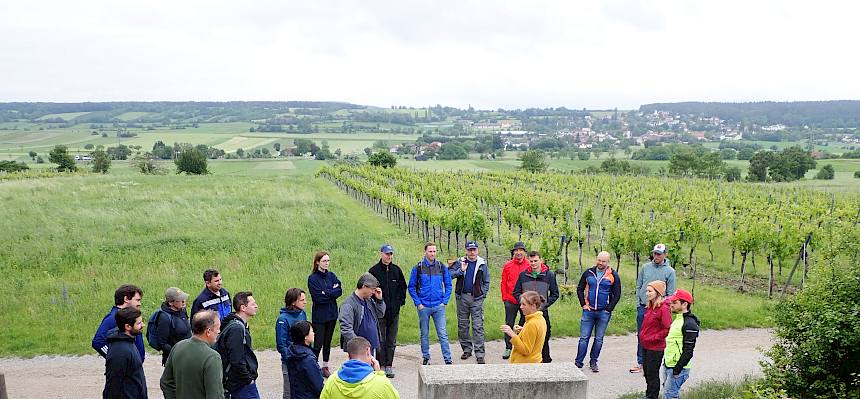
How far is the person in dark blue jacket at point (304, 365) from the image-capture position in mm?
4988

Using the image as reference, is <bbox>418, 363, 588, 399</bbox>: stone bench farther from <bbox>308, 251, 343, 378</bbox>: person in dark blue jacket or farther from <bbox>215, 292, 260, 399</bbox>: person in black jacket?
<bbox>308, 251, 343, 378</bbox>: person in dark blue jacket

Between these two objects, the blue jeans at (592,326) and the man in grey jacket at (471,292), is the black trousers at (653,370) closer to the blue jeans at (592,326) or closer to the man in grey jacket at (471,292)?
the blue jeans at (592,326)

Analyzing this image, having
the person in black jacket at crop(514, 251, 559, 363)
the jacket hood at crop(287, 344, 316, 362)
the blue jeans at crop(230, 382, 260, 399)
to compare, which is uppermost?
the jacket hood at crop(287, 344, 316, 362)

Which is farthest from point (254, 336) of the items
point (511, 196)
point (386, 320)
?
point (511, 196)

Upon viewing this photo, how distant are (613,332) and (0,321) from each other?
10193 millimetres

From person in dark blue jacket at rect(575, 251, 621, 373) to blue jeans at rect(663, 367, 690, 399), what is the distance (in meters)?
1.53

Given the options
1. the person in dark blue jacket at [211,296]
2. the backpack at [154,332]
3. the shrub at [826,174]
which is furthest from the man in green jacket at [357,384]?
the shrub at [826,174]

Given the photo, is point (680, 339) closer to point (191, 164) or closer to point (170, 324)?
point (170, 324)

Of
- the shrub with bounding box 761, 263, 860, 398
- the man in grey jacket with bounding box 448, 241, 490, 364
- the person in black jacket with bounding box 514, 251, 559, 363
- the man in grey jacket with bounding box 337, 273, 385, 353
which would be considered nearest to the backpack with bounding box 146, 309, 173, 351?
the man in grey jacket with bounding box 337, 273, 385, 353

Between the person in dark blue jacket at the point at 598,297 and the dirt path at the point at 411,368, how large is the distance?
488mm

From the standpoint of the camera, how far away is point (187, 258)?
14.7 m

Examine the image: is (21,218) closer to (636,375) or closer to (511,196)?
(511,196)

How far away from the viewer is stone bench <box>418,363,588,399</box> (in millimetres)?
4266

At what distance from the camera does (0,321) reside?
9773 mm
